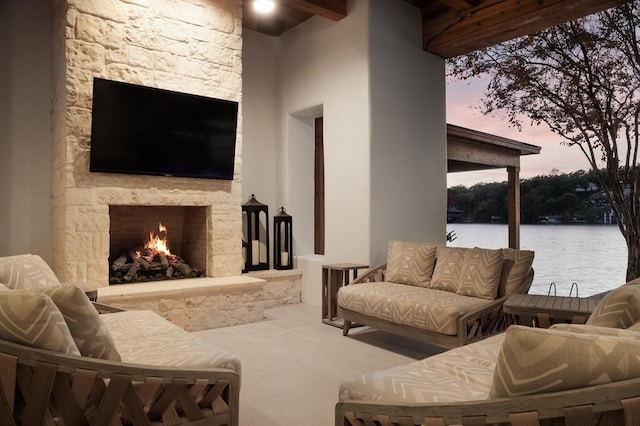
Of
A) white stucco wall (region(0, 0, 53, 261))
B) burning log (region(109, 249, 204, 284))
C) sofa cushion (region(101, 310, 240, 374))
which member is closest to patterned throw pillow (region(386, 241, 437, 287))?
burning log (region(109, 249, 204, 284))

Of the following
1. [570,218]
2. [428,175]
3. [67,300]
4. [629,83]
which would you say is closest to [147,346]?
[67,300]

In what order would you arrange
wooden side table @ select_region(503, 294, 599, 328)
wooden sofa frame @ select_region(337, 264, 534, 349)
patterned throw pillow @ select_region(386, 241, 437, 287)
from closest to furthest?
1. wooden side table @ select_region(503, 294, 599, 328)
2. wooden sofa frame @ select_region(337, 264, 534, 349)
3. patterned throw pillow @ select_region(386, 241, 437, 287)

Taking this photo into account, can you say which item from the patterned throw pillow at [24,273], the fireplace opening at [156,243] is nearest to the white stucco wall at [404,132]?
the fireplace opening at [156,243]

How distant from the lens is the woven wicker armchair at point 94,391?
4.36 ft

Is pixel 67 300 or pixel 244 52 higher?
pixel 244 52

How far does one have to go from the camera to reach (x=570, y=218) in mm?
6051

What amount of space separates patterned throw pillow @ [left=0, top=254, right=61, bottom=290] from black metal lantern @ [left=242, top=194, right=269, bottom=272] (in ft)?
9.50

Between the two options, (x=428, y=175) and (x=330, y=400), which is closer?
(x=330, y=400)

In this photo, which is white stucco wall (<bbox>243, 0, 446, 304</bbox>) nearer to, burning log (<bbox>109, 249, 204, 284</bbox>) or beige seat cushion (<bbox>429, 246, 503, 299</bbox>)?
beige seat cushion (<bbox>429, 246, 503, 299</bbox>)

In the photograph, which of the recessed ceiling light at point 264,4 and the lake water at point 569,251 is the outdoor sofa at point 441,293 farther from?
the recessed ceiling light at point 264,4

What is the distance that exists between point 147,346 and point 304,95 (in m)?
4.06

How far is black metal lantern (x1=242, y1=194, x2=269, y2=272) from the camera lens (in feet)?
17.5

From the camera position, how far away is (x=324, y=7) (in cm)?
466

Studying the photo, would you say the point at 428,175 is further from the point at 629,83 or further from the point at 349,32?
the point at 629,83
